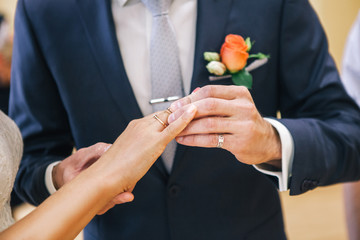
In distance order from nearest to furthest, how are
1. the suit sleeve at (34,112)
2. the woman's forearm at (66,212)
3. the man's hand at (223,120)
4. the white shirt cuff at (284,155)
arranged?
the woman's forearm at (66,212)
the man's hand at (223,120)
the white shirt cuff at (284,155)
the suit sleeve at (34,112)

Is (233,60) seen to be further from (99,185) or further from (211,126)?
(99,185)

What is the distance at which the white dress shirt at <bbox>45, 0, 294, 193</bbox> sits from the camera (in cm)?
86

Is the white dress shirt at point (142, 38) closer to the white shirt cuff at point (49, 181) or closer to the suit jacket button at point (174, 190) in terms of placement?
the white shirt cuff at point (49, 181)

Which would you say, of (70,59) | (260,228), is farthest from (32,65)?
(260,228)

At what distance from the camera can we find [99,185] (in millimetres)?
631

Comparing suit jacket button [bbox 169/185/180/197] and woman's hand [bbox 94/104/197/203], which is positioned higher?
woman's hand [bbox 94/104/197/203]

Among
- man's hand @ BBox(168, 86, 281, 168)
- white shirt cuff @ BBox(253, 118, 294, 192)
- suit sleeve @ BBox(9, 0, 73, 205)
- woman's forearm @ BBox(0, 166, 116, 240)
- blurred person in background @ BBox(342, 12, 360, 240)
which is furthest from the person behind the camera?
blurred person in background @ BBox(342, 12, 360, 240)

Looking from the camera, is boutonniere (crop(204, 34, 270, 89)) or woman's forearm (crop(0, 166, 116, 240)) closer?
woman's forearm (crop(0, 166, 116, 240))

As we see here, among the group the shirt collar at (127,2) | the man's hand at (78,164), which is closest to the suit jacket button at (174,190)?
the man's hand at (78,164)

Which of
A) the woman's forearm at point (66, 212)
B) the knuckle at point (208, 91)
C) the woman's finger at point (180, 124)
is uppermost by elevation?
the knuckle at point (208, 91)

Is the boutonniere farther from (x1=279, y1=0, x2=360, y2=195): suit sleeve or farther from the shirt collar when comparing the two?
the shirt collar

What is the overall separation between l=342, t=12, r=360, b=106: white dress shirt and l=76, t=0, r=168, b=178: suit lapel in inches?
27.3

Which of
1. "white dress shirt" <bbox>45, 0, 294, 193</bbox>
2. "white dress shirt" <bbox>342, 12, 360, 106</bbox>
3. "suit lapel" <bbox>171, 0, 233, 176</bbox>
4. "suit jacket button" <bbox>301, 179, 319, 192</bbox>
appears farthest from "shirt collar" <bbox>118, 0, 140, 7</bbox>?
"white dress shirt" <bbox>342, 12, 360, 106</bbox>

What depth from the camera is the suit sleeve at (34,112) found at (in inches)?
35.5
